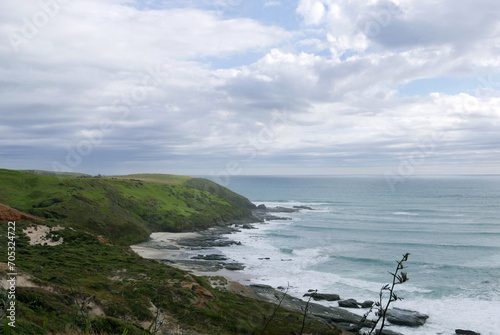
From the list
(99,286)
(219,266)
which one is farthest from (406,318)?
(99,286)

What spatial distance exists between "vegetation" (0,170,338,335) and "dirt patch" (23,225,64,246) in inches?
16.6

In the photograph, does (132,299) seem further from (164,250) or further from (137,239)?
(137,239)

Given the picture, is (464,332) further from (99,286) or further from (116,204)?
(116,204)

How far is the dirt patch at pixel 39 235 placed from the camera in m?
30.0

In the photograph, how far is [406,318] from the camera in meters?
25.0

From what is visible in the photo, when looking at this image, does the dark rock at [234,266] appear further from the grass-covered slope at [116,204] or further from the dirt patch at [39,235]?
the dirt patch at [39,235]

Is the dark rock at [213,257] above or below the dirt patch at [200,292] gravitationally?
below

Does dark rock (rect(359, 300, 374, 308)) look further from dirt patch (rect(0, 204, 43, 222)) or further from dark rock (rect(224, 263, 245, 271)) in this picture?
dirt patch (rect(0, 204, 43, 222))

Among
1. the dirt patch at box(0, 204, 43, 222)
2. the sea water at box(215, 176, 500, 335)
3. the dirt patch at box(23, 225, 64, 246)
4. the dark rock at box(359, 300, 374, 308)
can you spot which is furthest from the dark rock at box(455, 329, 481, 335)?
the dirt patch at box(0, 204, 43, 222)

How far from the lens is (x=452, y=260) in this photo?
42.6m

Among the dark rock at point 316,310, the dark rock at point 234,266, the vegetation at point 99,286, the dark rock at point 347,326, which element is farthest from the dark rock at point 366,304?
the dark rock at point 234,266

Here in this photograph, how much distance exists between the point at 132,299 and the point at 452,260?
1607 inches

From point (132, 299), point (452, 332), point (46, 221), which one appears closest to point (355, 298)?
point (452, 332)

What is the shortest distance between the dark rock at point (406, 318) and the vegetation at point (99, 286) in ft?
23.5
